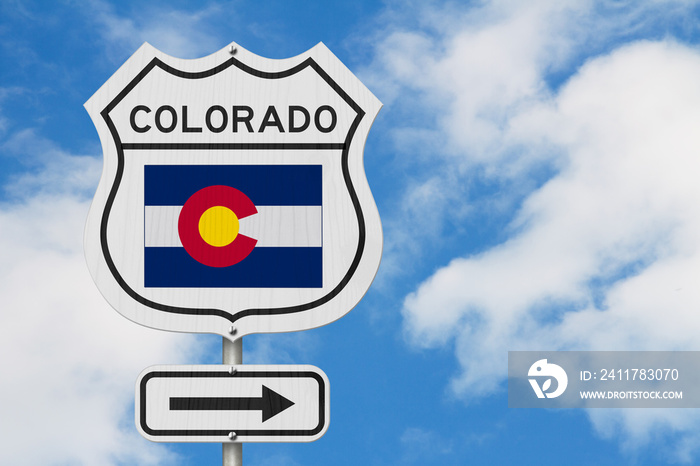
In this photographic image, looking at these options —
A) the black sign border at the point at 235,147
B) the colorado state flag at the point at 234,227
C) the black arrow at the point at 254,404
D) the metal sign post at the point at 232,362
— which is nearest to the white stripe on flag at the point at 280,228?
the colorado state flag at the point at 234,227

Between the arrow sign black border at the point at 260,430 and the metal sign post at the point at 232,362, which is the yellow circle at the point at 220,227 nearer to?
the metal sign post at the point at 232,362

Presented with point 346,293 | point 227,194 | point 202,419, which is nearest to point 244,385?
point 202,419

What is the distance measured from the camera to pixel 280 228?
109 inches

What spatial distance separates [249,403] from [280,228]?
64cm

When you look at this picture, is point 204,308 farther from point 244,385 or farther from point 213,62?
point 213,62

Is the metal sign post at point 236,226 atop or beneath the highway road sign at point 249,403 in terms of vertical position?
atop

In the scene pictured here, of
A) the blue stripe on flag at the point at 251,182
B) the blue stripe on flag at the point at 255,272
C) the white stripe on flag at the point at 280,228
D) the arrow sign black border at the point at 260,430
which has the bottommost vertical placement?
the arrow sign black border at the point at 260,430

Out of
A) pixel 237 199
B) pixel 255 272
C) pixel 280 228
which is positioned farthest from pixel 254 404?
pixel 237 199

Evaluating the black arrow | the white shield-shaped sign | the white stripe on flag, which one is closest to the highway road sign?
the black arrow

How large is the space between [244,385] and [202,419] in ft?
0.64

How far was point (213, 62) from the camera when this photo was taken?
289cm

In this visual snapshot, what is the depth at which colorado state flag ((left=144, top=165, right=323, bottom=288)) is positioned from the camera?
2.77m

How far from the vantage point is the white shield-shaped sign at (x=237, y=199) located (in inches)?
Answer: 109

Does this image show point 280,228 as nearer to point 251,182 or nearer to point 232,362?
point 251,182
